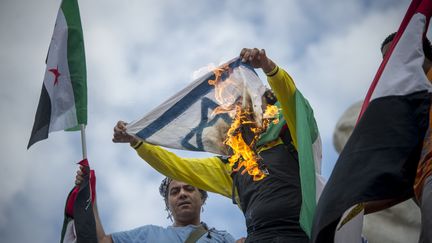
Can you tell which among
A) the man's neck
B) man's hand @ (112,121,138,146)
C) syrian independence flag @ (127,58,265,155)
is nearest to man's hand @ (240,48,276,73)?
syrian independence flag @ (127,58,265,155)

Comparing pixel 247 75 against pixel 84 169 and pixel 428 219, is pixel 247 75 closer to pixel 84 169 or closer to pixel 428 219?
pixel 84 169

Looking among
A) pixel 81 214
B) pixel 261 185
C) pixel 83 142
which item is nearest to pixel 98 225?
pixel 81 214

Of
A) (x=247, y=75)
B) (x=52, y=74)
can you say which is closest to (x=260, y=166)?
(x=247, y=75)

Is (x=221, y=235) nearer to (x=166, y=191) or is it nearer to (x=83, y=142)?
(x=166, y=191)

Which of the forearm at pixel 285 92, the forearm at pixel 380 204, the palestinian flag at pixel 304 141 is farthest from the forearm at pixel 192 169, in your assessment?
the forearm at pixel 380 204

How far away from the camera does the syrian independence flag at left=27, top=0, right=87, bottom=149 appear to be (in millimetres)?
6352

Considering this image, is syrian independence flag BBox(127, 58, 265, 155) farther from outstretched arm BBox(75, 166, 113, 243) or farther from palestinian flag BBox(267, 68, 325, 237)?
outstretched arm BBox(75, 166, 113, 243)

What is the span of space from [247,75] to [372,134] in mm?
2203

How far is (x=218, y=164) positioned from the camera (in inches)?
231

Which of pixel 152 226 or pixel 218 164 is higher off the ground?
pixel 218 164

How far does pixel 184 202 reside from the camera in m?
6.37

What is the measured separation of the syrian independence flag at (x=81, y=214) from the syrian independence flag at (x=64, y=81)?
740 mm

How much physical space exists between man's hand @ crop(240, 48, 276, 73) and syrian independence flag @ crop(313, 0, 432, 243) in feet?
4.64

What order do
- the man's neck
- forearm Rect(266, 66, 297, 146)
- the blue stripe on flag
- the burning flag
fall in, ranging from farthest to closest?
the man's neck, the blue stripe on flag, forearm Rect(266, 66, 297, 146), the burning flag
